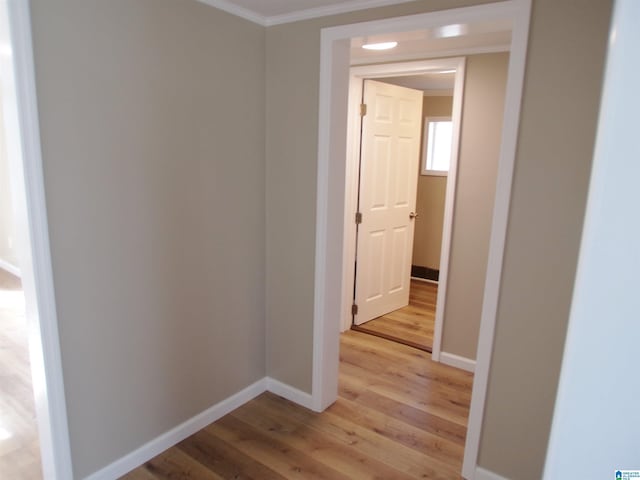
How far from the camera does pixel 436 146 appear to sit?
17.5 ft

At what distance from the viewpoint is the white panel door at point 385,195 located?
3658 millimetres

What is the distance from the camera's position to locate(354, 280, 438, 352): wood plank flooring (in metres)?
3.69

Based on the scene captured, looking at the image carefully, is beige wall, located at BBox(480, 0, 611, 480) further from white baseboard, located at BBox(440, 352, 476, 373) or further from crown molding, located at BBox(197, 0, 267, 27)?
crown molding, located at BBox(197, 0, 267, 27)

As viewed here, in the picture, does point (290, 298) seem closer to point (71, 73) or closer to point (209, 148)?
point (209, 148)

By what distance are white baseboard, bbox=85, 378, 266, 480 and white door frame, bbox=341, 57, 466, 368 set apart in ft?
4.32

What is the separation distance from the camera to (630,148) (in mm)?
383

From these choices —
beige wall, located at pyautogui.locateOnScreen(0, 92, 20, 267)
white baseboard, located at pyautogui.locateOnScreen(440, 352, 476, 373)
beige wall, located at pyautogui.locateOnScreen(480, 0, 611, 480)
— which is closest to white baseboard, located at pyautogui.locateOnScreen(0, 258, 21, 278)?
beige wall, located at pyautogui.locateOnScreen(0, 92, 20, 267)

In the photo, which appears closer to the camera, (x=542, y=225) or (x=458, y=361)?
(x=542, y=225)

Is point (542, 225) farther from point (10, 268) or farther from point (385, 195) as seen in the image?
point (10, 268)

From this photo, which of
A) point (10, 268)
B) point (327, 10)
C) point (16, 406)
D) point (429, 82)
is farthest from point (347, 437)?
point (10, 268)

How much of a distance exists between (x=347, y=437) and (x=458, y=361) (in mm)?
1275

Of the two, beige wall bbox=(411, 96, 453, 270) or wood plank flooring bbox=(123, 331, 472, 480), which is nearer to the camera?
wood plank flooring bbox=(123, 331, 472, 480)

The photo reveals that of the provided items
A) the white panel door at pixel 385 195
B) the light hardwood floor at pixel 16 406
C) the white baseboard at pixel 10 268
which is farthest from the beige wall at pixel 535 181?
the white baseboard at pixel 10 268

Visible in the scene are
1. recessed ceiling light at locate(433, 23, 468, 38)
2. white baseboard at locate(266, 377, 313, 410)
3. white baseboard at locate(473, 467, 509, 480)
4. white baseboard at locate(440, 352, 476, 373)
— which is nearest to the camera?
recessed ceiling light at locate(433, 23, 468, 38)
